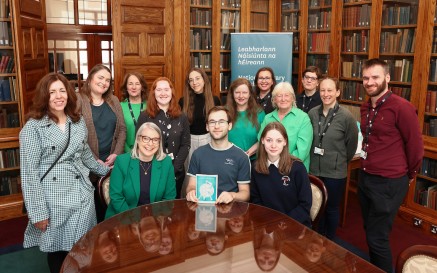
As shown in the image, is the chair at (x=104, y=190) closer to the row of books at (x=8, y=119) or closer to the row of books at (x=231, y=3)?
the row of books at (x=8, y=119)

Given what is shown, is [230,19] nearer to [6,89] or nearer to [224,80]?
[224,80]

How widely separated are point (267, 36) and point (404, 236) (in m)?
3.13

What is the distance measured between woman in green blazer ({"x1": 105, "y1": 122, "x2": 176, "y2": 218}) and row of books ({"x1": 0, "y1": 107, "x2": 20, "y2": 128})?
216 centimetres

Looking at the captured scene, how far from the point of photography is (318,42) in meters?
A: 5.55

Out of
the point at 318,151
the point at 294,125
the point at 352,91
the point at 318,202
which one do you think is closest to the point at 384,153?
the point at 318,202

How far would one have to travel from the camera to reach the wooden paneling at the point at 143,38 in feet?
16.9

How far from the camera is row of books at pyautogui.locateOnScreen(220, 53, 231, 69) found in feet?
19.5

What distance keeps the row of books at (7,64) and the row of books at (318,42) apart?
3791mm

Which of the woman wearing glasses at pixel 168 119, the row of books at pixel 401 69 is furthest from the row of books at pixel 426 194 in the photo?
the woman wearing glasses at pixel 168 119

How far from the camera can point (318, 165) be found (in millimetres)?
3383

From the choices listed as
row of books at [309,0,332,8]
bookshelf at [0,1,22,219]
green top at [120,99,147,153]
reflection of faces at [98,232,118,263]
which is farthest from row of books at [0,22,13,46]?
row of books at [309,0,332,8]

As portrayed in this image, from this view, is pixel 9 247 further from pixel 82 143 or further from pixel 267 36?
pixel 267 36

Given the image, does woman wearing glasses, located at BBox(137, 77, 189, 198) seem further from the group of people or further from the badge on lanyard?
the badge on lanyard

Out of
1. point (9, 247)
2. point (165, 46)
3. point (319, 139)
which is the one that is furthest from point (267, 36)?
point (9, 247)
